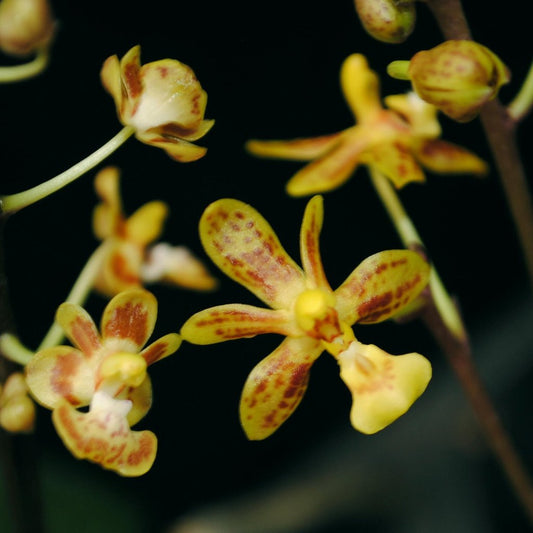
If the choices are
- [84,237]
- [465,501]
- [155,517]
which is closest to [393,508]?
[465,501]

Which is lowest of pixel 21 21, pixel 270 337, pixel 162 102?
pixel 270 337

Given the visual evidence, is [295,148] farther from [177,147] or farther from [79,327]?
[79,327]

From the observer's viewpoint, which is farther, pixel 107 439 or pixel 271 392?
pixel 271 392

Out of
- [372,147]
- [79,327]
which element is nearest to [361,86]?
[372,147]

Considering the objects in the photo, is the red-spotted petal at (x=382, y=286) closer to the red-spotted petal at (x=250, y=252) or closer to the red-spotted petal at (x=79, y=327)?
the red-spotted petal at (x=250, y=252)

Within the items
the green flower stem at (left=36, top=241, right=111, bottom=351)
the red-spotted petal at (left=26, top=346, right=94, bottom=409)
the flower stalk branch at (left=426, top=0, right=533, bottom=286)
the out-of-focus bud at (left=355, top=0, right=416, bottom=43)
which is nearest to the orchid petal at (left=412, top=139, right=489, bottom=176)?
the flower stalk branch at (left=426, top=0, right=533, bottom=286)

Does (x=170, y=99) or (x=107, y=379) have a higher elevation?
(x=170, y=99)

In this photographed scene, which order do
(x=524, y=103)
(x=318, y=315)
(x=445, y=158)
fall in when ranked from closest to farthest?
(x=318, y=315)
(x=524, y=103)
(x=445, y=158)
